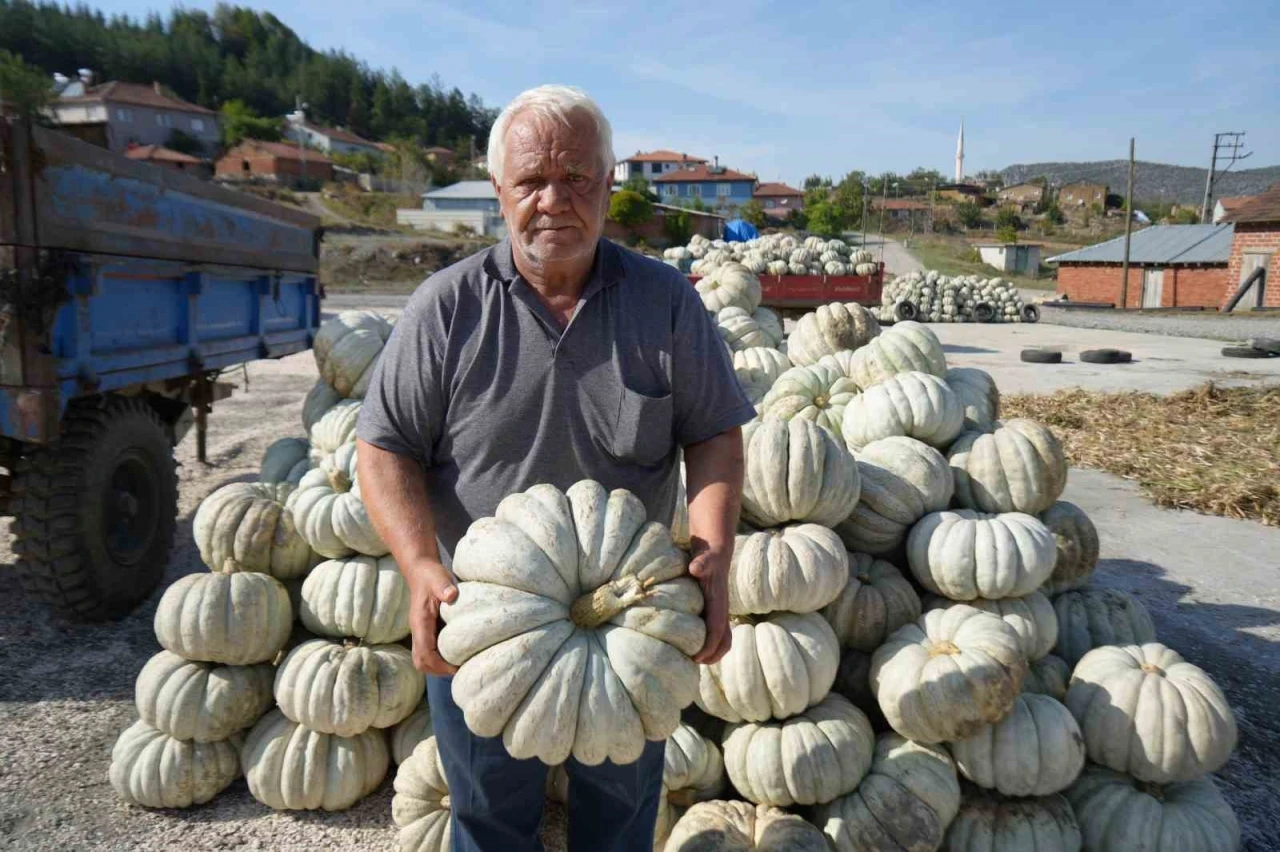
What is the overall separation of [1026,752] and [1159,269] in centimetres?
3844

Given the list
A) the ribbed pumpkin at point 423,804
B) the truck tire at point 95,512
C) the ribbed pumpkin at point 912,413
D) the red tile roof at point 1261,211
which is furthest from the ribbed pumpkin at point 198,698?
the red tile roof at point 1261,211

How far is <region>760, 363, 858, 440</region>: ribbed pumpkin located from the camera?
176 inches

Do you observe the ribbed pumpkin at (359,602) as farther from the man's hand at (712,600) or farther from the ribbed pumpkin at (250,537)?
the man's hand at (712,600)

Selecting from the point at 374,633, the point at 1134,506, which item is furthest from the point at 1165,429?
the point at 374,633

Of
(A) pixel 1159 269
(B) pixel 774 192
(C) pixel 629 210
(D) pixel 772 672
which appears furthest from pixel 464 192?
(D) pixel 772 672

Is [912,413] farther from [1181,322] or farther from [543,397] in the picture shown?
[1181,322]

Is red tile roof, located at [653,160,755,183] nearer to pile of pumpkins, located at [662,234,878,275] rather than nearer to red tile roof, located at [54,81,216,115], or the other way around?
red tile roof, located at [54,81,216,115]

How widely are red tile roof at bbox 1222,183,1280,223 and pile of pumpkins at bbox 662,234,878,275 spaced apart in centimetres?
1921

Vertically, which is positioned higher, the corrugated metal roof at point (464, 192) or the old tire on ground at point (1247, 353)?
the corrugated metal roof at point (464, 192)

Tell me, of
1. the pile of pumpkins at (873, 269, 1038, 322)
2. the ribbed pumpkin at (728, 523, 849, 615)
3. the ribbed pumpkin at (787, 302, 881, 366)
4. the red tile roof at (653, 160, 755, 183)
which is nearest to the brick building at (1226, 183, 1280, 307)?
A: the pile of pumpkins at (873, 269, 1038, 322)

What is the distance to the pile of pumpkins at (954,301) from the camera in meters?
23.4

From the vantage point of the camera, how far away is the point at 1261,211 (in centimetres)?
2822

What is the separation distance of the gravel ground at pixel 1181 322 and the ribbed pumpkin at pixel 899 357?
58.8 ft

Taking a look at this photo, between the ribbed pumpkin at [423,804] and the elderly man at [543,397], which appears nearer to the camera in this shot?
the elderly man at [543,397]
